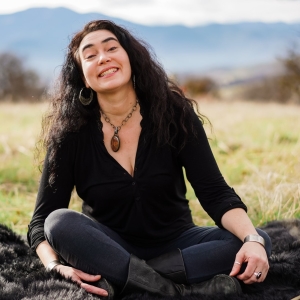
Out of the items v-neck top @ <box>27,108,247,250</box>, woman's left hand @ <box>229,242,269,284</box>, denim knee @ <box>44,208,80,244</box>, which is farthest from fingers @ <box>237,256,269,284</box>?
denim knee @ <box>44,208,80,244</box>

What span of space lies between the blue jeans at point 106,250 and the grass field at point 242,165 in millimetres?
671

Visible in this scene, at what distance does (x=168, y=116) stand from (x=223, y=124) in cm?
487

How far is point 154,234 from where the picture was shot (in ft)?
8.57

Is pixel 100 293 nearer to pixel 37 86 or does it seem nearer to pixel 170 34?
pixel 37 86

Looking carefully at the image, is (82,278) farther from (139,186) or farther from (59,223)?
(139,186)

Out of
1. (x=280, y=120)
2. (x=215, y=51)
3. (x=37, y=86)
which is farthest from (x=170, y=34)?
(x=280, y=120)

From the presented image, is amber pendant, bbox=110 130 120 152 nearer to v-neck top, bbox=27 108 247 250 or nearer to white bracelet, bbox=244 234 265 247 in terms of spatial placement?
v-neck top, bbox=27 108 247 250

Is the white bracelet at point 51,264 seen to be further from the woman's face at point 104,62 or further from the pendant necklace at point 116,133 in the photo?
the woman's face at point 104,62

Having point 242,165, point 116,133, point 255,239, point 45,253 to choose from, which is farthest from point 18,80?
point 255,239

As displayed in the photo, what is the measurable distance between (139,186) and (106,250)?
1.18ft

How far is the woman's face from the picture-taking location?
2.56 meters

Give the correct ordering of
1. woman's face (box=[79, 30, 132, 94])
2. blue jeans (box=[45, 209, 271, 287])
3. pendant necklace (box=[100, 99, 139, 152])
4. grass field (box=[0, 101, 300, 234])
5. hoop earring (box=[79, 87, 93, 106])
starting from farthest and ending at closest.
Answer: grass field (box=[0, 101, 300, 234]) → hoop earring (box=[79, 87, 93, 106]) → pendant necklace (box=[100, 99, 139, 152]) → woman's face (box=[79, 30, 132, 94]) → blue jeans (box=[45, 209, 271, 287])

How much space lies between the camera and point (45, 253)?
99.7 inches

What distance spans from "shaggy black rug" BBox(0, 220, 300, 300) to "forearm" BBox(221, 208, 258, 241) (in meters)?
0.23
